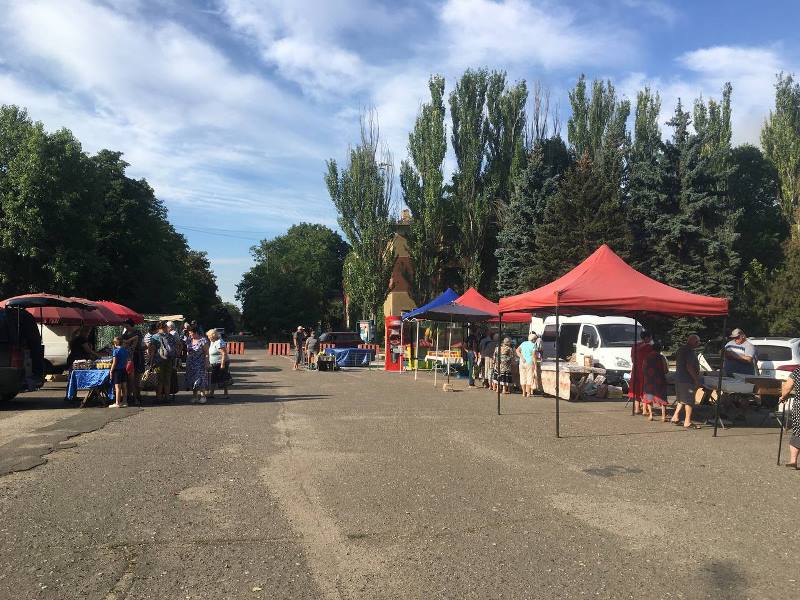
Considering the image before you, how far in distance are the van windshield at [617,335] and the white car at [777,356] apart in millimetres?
4449

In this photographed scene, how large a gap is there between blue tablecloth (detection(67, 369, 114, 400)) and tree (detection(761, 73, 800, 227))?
3939 centimetres

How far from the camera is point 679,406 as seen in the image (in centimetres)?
1173

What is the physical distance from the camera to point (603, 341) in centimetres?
1905

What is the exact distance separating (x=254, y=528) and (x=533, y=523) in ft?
7.78

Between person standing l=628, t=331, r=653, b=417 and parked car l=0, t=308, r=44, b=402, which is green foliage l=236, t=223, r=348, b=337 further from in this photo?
person standing l=628, t=331, r=653, b=417

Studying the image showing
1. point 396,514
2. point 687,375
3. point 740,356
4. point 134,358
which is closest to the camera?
point 396,514

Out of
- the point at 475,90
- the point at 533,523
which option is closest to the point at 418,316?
the point at 533,523

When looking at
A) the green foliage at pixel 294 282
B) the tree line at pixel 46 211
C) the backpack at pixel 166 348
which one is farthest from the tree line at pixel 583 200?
the green foliage at pixel 294 282

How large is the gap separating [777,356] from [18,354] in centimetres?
1592

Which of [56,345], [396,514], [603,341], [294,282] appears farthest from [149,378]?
[294,282]

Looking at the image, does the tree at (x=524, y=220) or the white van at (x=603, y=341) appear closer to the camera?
the white van at (x=603, y=341)

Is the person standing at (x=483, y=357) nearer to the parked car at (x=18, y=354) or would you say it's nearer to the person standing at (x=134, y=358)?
A: the person standing at (x=134, y=358)

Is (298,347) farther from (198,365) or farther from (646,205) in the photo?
(646,205)

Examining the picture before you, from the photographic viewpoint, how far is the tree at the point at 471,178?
42.0 metres
